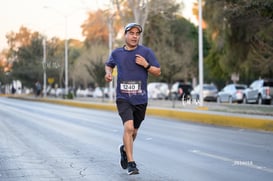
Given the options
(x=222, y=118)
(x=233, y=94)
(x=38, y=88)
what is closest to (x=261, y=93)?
(x=233, y=94)

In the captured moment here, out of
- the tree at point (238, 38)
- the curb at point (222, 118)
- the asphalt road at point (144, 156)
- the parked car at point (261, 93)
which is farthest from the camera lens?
the parked car at point (261, 93)

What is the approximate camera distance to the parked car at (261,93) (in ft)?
125

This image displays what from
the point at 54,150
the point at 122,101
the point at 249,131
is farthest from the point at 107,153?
the point at 249,131

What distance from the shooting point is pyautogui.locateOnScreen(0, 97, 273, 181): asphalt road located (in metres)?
8.98

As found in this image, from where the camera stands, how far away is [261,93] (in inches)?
1529

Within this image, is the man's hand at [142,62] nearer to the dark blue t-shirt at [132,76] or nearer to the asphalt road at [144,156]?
the dark blue t-shirt at [132,76]

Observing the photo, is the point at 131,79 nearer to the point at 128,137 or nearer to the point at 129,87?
the point at 129,87

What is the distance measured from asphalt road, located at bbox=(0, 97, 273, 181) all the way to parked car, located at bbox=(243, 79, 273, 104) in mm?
21072

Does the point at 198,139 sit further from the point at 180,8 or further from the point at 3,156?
the point at 180,8

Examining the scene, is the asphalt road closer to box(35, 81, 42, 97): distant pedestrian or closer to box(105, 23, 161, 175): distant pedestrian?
box(105, 23, 161, 175): distant pedestrian

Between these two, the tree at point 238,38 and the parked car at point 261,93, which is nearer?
the tree at point 238,38

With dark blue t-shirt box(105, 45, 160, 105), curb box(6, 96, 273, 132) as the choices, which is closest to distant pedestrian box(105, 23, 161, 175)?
dark blue t-shirt box(105, 45, 160, 105)

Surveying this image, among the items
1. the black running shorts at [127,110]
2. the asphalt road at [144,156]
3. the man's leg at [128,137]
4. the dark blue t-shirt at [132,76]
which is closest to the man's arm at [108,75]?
the dark blue t-shirt at [132,76]

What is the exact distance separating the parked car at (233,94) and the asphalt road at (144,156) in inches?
1034
